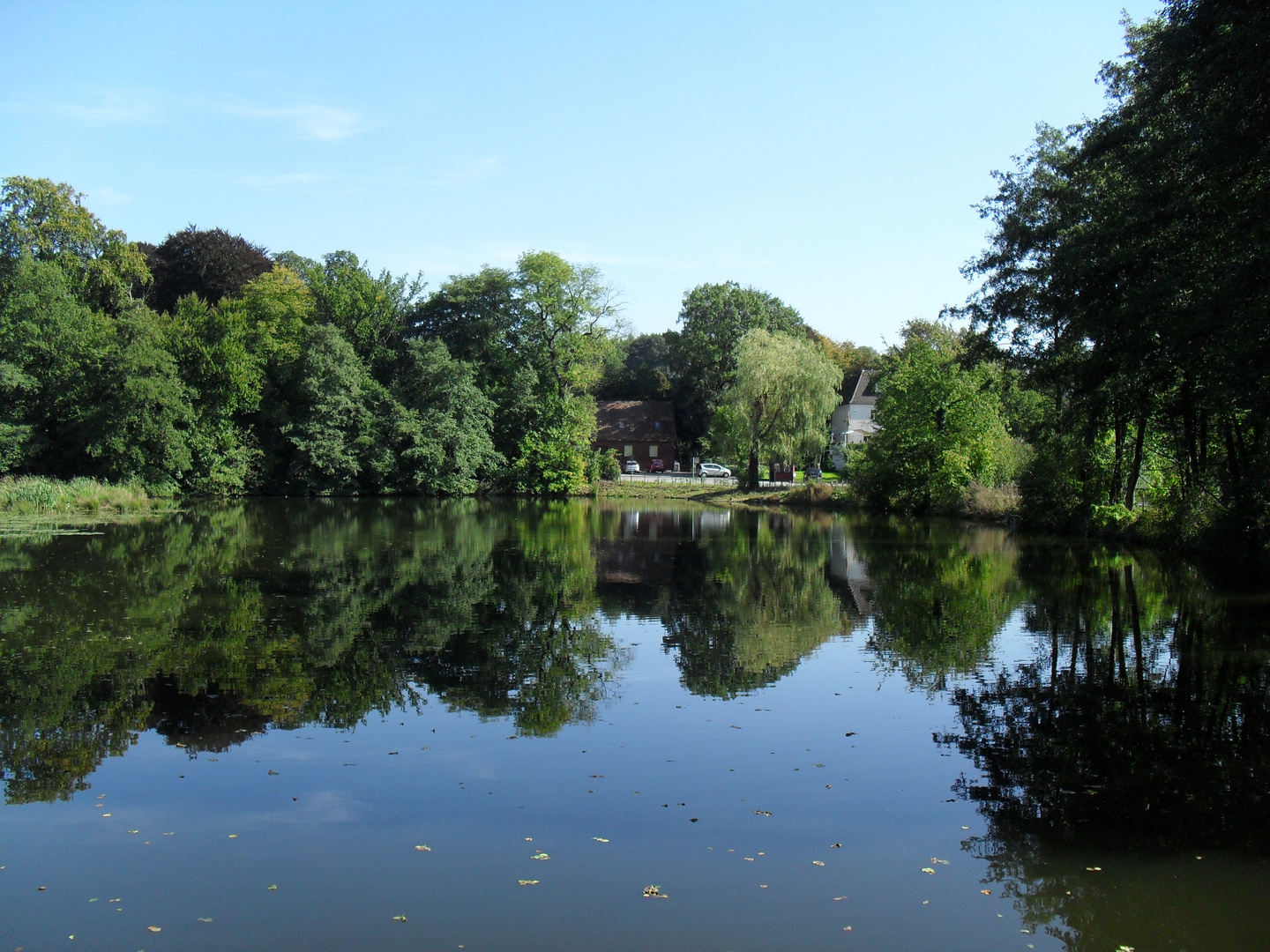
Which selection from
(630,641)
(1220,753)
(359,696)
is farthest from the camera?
(630,641)

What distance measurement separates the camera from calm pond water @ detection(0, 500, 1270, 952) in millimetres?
5672

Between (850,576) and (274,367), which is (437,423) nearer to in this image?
(274,367)

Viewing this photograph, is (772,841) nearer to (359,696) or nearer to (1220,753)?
(1220,753)

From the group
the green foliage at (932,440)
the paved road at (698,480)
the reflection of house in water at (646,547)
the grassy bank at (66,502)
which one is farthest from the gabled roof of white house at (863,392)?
the grassy bank at (66,502)

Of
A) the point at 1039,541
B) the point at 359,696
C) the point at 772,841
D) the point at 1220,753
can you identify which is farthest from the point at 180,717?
the point at 1039,541

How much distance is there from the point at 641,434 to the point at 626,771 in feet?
238

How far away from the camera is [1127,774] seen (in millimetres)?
7988

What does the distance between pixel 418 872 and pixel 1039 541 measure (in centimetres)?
2815

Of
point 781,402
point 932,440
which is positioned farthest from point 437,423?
point 932,440

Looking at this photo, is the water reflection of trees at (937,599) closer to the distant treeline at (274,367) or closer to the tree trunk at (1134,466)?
the tree trunk at (1134,466)

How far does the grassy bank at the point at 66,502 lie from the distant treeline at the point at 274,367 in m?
6.26

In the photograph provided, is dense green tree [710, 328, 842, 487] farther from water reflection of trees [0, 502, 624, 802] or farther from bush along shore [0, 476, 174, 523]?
bush along shore [0, 476, 174, 523]

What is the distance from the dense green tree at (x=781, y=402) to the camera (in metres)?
52.5

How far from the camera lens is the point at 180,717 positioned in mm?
9414
